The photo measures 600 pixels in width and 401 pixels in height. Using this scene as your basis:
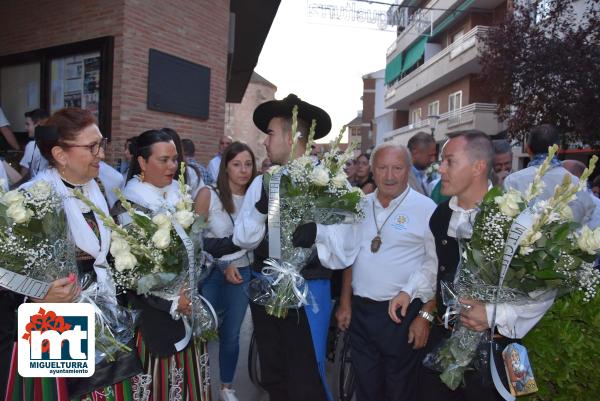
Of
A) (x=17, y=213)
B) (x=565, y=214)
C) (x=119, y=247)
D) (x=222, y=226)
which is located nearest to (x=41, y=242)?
(x=17, y=213)

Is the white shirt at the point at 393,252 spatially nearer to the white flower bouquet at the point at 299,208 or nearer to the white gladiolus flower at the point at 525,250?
the white flower bouquet at the point at 299,208

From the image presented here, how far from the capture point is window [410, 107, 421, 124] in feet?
102

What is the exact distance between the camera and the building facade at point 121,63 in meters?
7.69

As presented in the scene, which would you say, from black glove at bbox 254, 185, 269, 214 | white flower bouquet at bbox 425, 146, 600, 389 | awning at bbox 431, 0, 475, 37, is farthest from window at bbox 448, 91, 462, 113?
white flower bouquet at bbox 425, 146, 600, 389

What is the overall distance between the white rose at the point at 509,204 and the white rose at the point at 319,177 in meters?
0.93

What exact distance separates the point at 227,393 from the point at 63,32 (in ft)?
22.1

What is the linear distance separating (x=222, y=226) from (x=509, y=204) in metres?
2.44

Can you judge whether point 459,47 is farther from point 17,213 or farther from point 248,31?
point 17,213

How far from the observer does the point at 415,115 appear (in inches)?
1262

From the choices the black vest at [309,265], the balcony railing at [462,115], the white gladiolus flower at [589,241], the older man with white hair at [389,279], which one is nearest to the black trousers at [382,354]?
the older man with white hair at [389,279]

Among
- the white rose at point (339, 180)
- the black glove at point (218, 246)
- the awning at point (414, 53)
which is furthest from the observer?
the awning at point (414, 53)

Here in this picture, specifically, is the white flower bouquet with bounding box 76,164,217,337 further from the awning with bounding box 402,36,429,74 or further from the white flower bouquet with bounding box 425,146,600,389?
the awning with bounding box 402,36,429,74

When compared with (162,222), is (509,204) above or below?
above

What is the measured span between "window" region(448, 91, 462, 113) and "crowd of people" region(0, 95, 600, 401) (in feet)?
74.1
